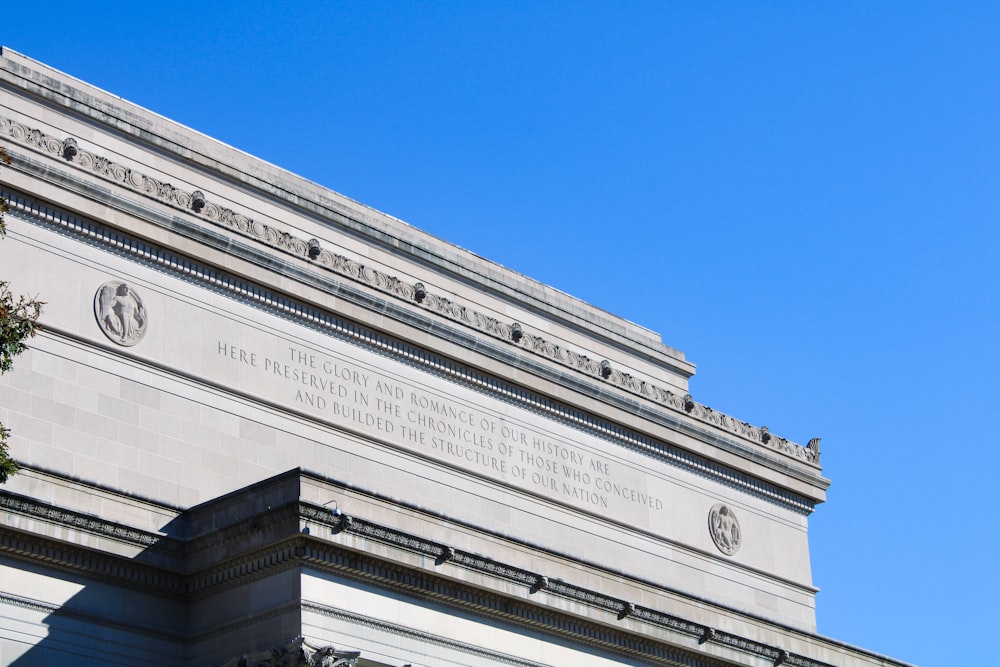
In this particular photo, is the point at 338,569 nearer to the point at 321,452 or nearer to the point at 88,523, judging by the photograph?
the point at 88,523

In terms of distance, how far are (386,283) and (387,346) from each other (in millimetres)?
1437

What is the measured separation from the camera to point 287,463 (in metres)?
35.0

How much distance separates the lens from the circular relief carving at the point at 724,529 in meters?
44.1

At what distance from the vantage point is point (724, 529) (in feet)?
145

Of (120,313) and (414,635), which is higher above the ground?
(120,313)

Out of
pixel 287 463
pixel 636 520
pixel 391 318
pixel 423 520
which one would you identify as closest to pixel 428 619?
pixel 423 520

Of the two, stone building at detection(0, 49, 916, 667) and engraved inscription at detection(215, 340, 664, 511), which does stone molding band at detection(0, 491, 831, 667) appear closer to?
stone building at detection(0, 49, 916, 667)

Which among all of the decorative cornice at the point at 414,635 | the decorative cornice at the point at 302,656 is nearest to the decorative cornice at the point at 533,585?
the decorative cornice at the point at 414,635

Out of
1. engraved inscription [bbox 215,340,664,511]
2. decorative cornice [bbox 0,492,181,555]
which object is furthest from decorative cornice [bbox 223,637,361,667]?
engraved inscription [bbox 215,340,664,511]

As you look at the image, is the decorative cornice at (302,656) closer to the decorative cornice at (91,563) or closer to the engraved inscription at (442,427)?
the decorative cornice at (91,563)

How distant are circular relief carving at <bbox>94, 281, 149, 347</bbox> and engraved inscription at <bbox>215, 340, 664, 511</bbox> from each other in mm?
1874

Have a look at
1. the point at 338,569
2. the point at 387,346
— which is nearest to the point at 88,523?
the point at 338,569

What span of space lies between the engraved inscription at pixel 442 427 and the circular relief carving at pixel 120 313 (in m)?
1.87

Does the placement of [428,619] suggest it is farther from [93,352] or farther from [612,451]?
[612,451]
